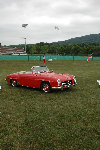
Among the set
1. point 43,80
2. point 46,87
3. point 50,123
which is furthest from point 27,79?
point 50,123

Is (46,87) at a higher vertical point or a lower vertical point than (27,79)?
lower

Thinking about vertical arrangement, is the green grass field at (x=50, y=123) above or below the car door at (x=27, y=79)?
below

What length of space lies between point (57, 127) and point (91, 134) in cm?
87

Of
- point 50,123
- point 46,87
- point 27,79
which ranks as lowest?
point 50,123

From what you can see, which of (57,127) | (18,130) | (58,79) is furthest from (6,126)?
(58,79)

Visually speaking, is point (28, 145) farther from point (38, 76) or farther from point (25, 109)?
point (38, 76)

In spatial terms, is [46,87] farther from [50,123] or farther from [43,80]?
[50,123]

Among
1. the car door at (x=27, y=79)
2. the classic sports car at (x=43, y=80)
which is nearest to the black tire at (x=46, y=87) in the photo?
the classic sports car at (x=43, y=80)

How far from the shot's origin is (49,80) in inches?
283

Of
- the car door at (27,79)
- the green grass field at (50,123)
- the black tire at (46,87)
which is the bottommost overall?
the green grass field at (50,123)

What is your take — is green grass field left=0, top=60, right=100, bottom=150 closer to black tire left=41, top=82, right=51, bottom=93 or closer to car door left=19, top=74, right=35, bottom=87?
black tire left=41, top=82, right=51, bottom=93

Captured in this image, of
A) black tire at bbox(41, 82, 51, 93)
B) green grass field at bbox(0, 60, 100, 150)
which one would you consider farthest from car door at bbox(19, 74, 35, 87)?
green grass field at bbox(0, 60, 100, 150)

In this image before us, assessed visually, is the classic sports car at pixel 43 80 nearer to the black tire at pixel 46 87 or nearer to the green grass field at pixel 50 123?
the black tire at pixel 46 87

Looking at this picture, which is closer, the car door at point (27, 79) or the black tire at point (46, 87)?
the black tire at point (46, 87)
